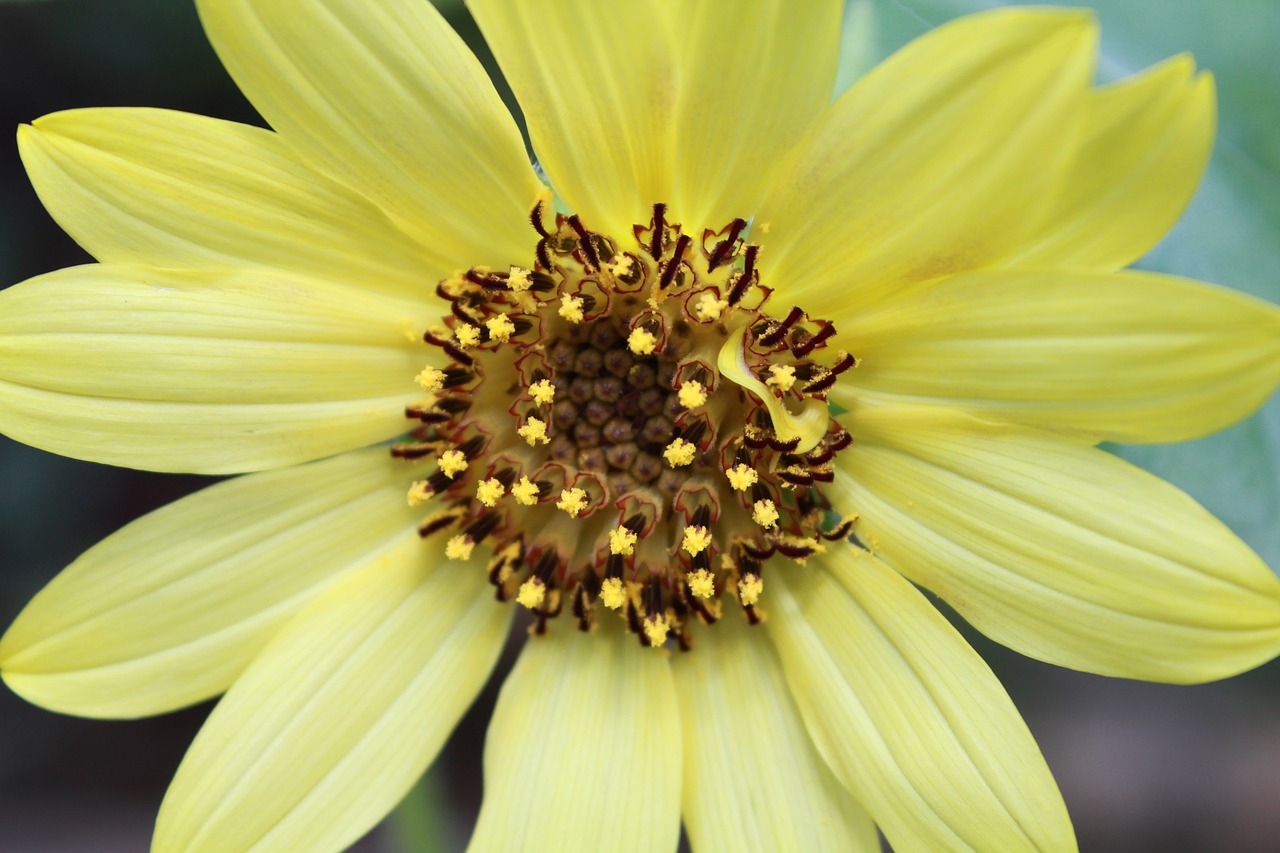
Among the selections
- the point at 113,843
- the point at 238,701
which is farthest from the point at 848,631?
the point at 113,843

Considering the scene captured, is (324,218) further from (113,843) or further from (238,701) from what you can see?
(113,843)

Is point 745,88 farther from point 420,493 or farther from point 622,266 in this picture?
point 420,493

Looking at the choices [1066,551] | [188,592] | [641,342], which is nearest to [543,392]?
[641,342]

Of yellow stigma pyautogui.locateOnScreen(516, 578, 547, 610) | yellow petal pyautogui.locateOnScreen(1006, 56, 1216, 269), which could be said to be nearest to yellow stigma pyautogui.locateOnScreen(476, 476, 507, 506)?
yellow stigma pyautogui.locateOnScreen(516, 578, 547, 610)

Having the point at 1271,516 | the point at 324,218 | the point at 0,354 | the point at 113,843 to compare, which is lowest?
the point at 113,843

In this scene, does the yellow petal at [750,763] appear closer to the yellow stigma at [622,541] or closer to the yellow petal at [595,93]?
the yellow stigma at [622,541]

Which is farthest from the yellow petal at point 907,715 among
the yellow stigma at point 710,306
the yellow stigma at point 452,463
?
the yellow stigma at point 452,463
